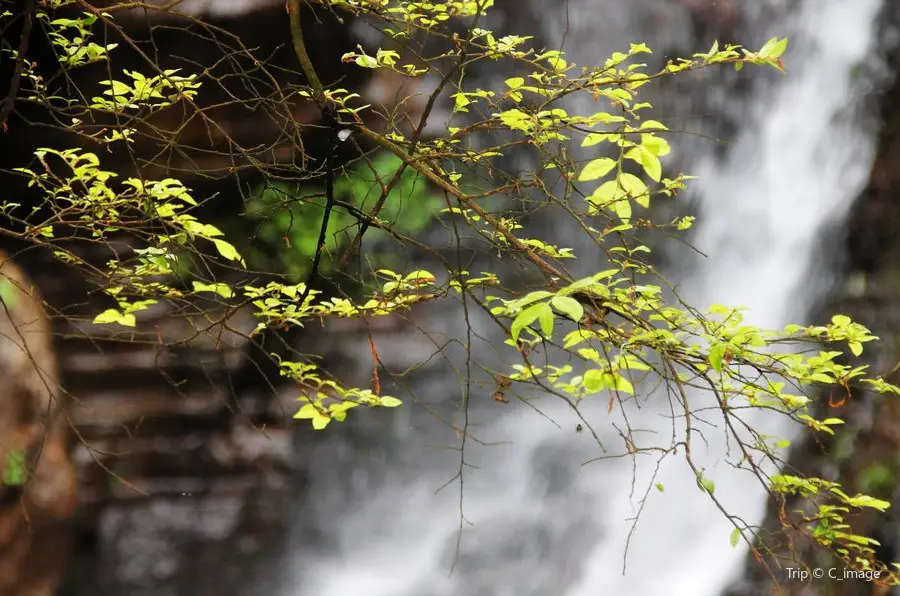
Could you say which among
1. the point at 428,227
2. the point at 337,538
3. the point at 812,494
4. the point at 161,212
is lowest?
the point at 337,538

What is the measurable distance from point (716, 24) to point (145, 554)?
6.05 m

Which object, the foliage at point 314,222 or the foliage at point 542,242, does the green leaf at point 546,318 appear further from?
the foliage at point 314,222

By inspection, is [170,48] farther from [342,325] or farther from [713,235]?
[713,235]

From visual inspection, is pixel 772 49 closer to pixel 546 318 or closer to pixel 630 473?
pixel 546 318

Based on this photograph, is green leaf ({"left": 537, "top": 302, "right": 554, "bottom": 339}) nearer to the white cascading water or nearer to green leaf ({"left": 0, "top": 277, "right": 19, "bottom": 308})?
the white cascading water

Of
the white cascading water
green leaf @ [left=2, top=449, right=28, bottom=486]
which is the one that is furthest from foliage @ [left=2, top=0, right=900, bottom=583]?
the white cascading water

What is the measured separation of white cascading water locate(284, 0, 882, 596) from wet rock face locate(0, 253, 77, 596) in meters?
1.53

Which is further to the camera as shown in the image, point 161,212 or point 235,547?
point 235,547

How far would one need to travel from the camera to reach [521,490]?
5.20 meters

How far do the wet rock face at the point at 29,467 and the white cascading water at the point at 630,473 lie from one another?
1.53 metres

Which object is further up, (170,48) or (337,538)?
(170,48)

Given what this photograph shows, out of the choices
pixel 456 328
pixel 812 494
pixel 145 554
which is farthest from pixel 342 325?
pixel 812 494

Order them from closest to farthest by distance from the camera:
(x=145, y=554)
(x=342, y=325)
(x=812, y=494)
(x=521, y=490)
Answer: (x=812, y=494) → (x=145, y=554) → (x=521, y=490) → (x=342, y=325)

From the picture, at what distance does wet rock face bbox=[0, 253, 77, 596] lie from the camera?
4141mm
